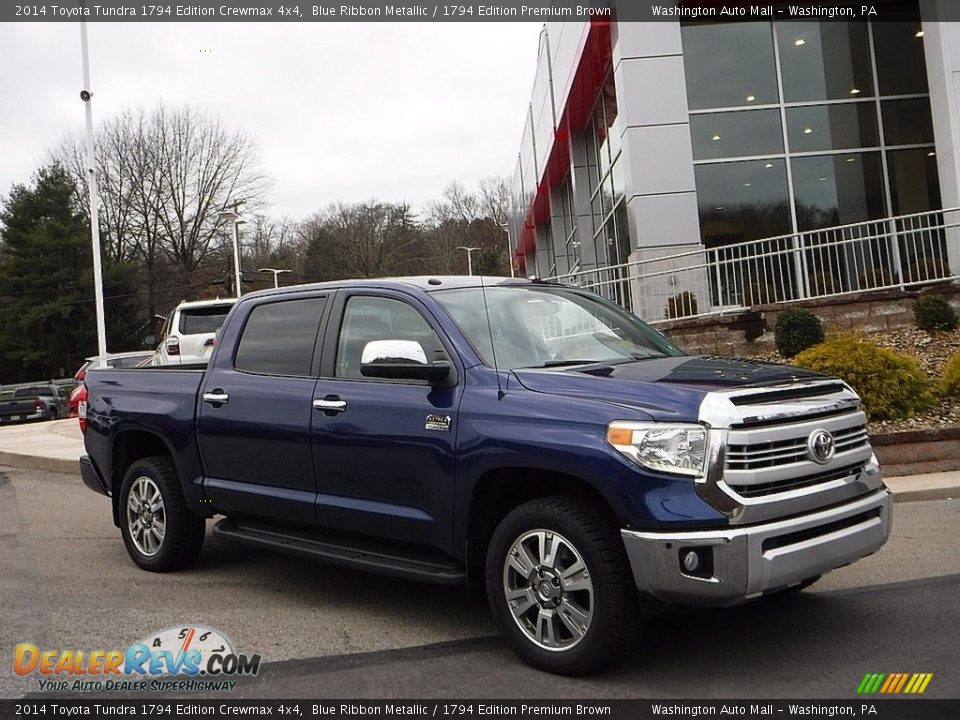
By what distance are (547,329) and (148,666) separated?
2.67 m

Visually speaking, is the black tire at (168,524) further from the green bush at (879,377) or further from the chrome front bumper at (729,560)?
the green bush at (879,377)

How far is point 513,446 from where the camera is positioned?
4.13m

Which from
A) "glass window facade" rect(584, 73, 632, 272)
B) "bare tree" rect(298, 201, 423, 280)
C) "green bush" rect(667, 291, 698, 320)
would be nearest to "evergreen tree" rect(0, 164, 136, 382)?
"bare tree" rect(298, 201, 423, 280)

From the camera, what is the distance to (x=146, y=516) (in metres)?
6.27

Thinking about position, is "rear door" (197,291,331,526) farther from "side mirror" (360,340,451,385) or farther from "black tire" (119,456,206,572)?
"side mirror" (360,340,451,385)

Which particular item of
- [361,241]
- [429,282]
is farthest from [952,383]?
[361,241]

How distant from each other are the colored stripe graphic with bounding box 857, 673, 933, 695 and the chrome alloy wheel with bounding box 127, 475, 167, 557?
4.43 metres

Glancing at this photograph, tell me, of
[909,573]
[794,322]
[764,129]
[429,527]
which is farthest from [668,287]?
[429,527]

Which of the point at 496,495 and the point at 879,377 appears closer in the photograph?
the point at 496,495

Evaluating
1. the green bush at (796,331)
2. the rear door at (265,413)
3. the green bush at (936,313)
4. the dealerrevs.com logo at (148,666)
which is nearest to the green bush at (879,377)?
the green bush at (796,331)

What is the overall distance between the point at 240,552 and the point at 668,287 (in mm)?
9875

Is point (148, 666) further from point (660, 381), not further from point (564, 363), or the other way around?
point (660, 381)

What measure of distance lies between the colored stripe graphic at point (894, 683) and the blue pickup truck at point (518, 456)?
49 cm
